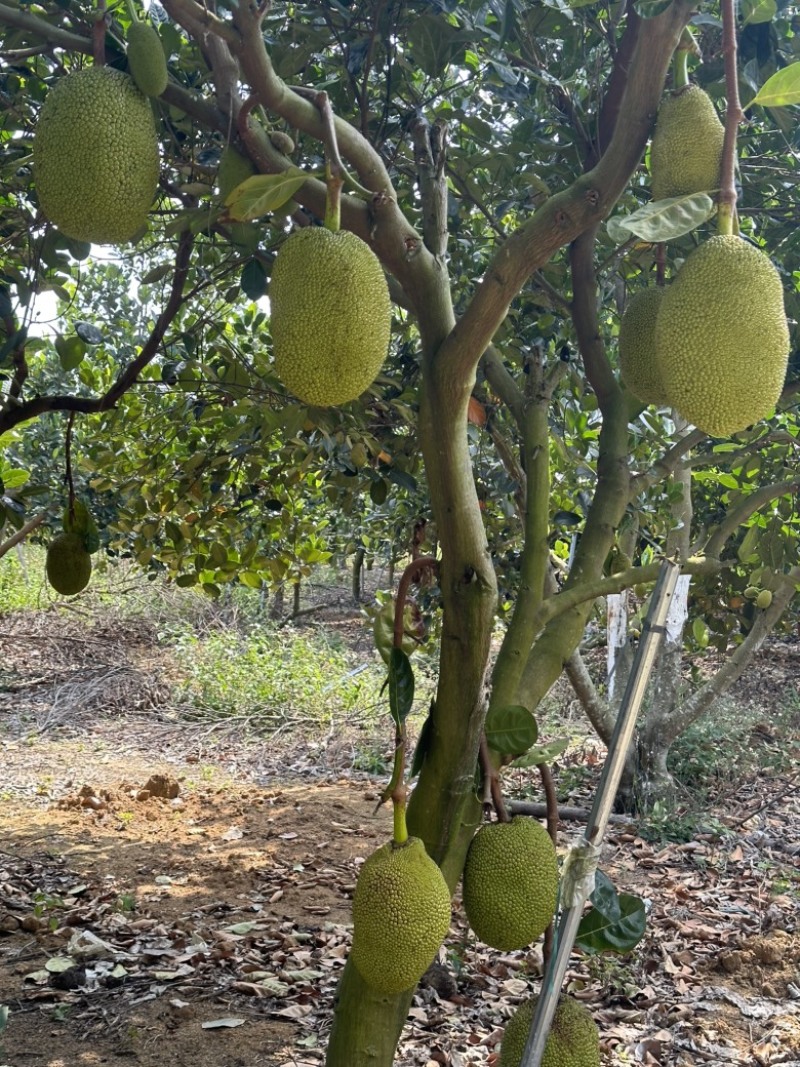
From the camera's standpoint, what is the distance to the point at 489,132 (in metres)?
2.01

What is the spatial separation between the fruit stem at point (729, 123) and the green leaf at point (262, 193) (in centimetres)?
44

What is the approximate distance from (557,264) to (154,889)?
2582 millimetres

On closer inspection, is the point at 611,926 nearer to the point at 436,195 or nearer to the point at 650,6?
the point at 436,195

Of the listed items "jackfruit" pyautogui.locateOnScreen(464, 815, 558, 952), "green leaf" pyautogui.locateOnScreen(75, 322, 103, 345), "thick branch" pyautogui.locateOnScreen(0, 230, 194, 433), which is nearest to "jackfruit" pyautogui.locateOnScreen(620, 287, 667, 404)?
"jackfruit" pyautogui.locateOnScreen(464, 815, 558, 952)

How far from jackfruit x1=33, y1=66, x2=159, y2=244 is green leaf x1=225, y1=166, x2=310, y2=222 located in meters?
0.15

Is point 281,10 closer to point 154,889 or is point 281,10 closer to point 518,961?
point 518,961

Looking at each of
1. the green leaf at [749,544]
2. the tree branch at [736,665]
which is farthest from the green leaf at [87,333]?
the tree branch at [736,665]

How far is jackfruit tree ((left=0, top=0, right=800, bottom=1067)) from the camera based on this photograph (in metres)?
1.03

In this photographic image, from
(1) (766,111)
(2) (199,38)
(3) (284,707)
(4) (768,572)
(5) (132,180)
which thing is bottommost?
(3) (284,707)

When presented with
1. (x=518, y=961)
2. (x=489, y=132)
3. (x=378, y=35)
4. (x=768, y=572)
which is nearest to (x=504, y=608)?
(x=518, y=961)

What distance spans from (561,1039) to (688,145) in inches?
44.9

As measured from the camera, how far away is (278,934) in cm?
288

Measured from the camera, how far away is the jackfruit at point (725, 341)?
0.98 meters

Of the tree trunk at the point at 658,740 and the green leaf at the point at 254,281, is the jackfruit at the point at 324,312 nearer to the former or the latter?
the green leaf at the point at 254,281
